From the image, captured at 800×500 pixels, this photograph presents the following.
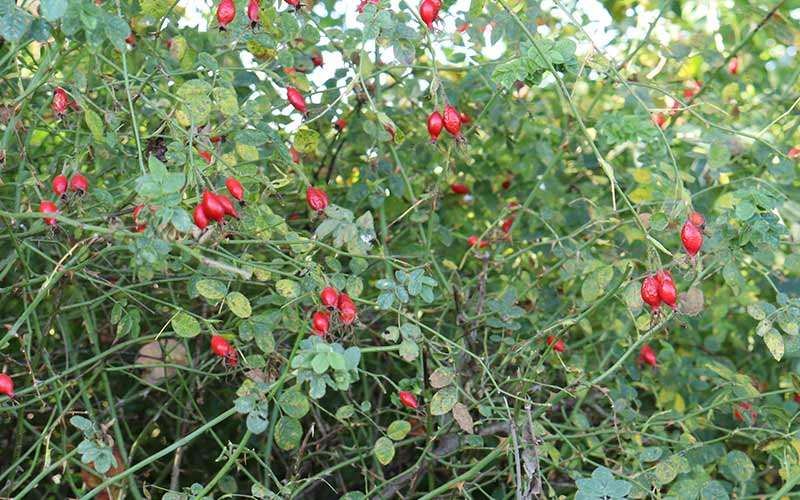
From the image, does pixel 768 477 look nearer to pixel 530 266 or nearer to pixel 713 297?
pixel 713 297

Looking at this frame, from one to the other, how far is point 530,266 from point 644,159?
0.94 ft

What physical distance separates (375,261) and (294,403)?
14.1 inches

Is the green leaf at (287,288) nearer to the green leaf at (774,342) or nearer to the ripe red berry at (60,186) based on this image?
the ripe red berry at (60,186)

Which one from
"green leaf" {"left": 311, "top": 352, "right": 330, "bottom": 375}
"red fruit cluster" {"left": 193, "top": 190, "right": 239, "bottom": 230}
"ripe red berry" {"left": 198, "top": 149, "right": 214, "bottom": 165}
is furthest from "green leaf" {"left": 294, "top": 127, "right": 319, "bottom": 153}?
"green leaf" {"left": 311, "top": 352, "right": 330, "bottom": 375}

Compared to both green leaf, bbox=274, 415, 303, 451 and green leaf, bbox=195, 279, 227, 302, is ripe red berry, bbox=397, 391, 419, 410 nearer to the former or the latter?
green leaf, bbox=274, 415, 303, 451

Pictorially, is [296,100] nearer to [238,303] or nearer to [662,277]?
[238,303]

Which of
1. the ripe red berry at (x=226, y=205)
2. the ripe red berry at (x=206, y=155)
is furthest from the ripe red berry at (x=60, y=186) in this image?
the ripe red berry at (x=226, y=205)

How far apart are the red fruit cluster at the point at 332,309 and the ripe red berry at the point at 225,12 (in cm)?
37

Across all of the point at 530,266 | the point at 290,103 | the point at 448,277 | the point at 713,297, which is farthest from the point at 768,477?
the point at 290,103

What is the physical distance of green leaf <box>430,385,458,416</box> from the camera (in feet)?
4.56

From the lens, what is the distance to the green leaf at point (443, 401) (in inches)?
54.7

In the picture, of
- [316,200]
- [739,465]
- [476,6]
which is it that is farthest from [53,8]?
[739,465]

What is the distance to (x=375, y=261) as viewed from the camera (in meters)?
1.67

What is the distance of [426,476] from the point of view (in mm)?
1877
